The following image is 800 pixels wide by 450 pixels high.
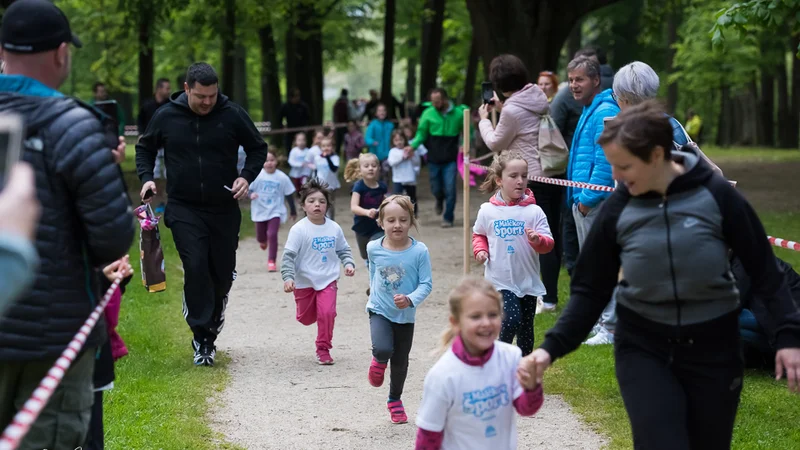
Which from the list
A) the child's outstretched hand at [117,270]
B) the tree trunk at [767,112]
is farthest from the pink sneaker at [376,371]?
the tree trunk at [767,112]

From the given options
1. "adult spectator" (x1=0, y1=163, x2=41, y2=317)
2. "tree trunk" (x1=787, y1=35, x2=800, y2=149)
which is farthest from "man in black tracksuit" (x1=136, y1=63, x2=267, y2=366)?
"tree trunk" (x1=787, y1=35, x2=800, y2=149)

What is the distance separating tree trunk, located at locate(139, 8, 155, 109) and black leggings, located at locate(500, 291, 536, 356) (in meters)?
19.1

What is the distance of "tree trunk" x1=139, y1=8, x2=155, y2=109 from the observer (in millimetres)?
26203


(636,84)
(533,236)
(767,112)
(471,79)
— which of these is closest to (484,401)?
(533,236)

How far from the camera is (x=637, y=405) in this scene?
4.47 m

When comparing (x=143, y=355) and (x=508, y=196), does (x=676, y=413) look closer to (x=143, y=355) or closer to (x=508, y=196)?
(x=508, y=196)

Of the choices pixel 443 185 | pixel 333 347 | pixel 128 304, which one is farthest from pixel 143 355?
pixel 443 185

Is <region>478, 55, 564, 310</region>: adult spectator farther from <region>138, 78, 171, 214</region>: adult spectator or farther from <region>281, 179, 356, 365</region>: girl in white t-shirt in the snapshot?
<region>138, 78, 171, 214</region>: adult spectator

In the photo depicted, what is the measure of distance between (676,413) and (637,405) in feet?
0.48

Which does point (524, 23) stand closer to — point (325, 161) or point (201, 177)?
point (325, 161)

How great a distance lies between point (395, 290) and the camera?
7.42m

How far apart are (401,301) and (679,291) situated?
9.68 ft

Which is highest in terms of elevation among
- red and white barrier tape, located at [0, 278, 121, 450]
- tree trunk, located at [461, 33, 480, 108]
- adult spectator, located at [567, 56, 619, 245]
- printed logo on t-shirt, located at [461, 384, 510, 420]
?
tree trunk, located at [461, 33, 480, 108]

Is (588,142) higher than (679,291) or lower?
higher
